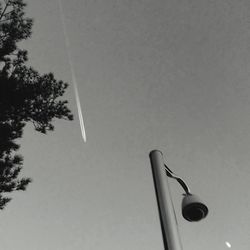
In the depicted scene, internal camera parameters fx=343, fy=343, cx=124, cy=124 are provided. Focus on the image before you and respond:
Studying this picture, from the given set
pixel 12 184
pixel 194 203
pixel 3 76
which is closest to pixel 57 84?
pixel 3 76

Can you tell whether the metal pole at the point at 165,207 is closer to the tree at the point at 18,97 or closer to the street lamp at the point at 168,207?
the street lamp at the point at 168,207

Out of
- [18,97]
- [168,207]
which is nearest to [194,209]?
[168,207]

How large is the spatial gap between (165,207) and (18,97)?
747 centimetres

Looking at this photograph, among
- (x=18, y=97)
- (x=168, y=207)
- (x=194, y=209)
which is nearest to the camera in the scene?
(x=168, y=207)

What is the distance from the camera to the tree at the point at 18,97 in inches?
341

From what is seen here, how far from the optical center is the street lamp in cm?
209

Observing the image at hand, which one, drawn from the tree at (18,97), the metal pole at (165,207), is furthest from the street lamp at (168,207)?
the tree at (18,97)

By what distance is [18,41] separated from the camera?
31.3 ft

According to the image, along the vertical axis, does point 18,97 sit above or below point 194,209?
above

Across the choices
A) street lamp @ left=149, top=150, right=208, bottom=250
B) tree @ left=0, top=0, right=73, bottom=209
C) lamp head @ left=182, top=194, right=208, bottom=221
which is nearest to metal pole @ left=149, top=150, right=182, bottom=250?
street lamp @ left=149, top=150, right=208, bottom=250

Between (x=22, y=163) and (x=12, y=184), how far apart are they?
0.60m

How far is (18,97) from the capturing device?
895 centimetres

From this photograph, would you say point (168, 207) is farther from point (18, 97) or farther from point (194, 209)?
point (18, 97)

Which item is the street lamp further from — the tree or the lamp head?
the tree
